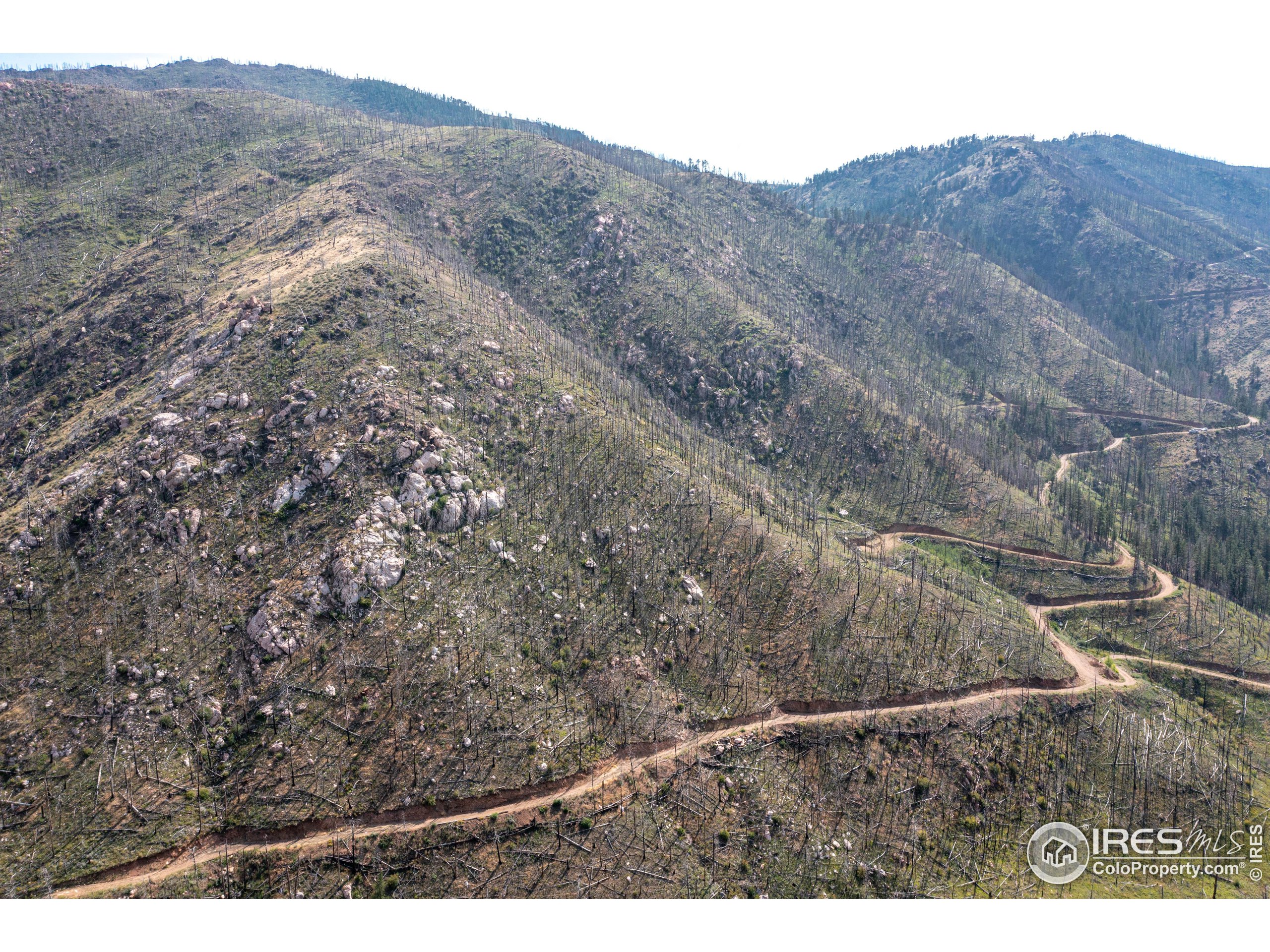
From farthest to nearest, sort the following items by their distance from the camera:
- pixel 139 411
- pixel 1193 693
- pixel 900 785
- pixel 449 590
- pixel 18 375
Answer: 1. pixel 18 375
2. pixel 1193 693
3. pixel 139 411
4. pixel 449 590
5. pixel 900 785

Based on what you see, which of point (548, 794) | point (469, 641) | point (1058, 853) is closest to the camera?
point (548, 794)

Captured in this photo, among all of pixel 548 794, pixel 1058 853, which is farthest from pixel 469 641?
pixel 1058 853

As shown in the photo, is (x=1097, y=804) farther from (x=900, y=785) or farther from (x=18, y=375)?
(x=18, y=375)

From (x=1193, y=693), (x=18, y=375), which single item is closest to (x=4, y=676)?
(x=18, y=375)

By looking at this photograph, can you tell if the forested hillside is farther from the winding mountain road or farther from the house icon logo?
the house icon logo

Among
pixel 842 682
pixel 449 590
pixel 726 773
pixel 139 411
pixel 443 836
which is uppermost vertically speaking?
pixel 139 411

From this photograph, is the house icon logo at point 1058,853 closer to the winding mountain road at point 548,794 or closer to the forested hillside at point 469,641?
the forested hillside at point 469,641

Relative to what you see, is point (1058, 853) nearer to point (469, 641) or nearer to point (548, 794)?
point (548, 794)
